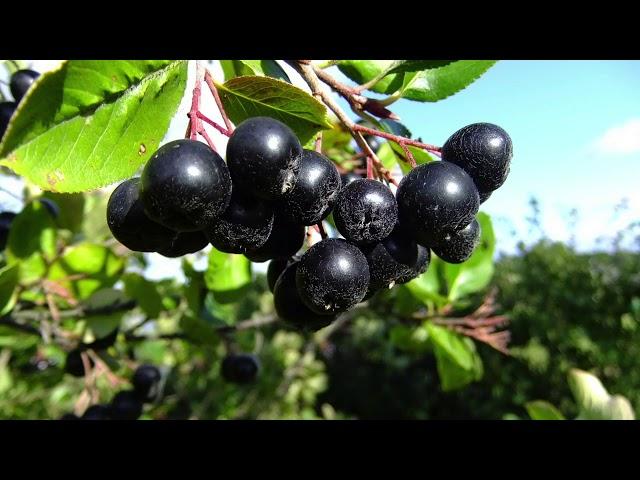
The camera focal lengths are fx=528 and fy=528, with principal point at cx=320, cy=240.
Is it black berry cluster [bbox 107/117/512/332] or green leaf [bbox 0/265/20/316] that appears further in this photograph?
green leaf [bbox 0/265/20/316]

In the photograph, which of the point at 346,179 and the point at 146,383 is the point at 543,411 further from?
the point at 146,383

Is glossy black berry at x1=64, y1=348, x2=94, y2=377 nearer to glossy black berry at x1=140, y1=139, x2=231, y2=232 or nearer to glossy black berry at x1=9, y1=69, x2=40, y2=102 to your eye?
glossy black berry at x1=9, y1=69, x2=40, y2=102

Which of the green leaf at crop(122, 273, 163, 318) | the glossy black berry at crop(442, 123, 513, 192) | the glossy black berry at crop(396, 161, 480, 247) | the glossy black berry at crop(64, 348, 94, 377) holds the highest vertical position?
the glossy black berry at crop(442, 123, 513, 192)

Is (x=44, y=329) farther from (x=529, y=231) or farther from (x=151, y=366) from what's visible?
(x=529, y=231)

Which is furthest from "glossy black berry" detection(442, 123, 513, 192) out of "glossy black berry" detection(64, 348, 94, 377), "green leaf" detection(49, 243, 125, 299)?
"glossy black berry" detection(64, 348, 94, 377)

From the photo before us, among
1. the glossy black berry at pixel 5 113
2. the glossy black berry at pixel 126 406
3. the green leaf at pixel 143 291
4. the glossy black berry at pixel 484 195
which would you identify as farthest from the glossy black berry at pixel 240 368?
the glossy black berry at pixel 484 195


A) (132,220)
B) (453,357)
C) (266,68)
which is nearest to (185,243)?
(132,220)

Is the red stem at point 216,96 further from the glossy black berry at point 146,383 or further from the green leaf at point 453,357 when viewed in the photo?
the glossy black berry at point 146,383
